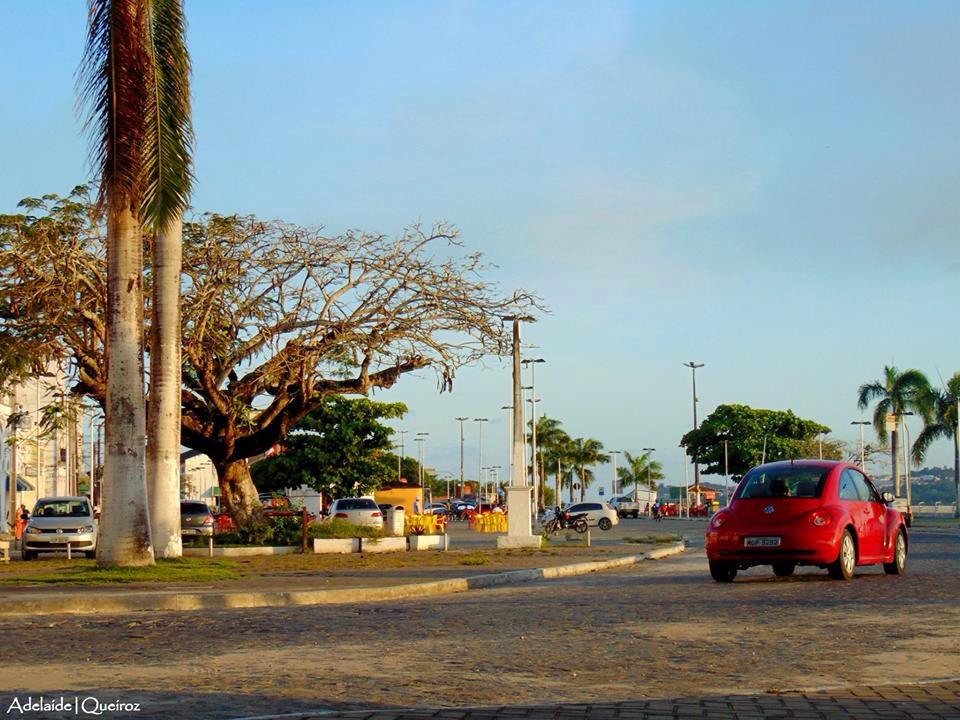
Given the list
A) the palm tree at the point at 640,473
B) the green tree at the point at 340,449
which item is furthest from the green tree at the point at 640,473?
the green tree at the point at 340,449

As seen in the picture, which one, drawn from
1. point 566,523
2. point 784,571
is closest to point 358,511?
point 566,523

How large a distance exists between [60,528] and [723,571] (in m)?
20.4

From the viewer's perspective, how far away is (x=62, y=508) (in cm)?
3528

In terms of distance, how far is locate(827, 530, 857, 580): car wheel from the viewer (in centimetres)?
1802

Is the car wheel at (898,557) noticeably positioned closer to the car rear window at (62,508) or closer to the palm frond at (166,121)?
the palm frond at (166,121)

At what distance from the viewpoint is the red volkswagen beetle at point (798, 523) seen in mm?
17781

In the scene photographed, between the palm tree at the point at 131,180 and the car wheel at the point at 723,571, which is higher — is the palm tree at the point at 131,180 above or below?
above

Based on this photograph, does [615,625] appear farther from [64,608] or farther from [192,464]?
[192,464]

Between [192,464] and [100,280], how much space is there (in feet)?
336

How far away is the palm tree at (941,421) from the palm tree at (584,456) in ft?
216

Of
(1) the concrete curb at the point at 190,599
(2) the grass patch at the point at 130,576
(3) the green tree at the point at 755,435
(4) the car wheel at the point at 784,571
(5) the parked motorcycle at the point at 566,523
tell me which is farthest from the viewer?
(3) the green tree at the point at 755,435

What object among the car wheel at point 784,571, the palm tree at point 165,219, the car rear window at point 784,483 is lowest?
the car wheel at point 784,571

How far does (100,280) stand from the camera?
95.7 feet

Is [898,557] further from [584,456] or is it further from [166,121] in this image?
[584,456]
